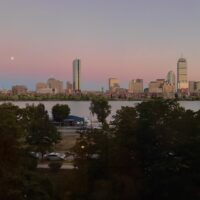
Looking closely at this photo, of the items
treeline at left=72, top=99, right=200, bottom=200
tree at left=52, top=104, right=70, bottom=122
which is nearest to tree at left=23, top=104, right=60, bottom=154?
treeline at left=72, top=99, right=200, bottom=200

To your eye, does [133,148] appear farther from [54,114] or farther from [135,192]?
[54,114]

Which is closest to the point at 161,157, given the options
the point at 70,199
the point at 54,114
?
the point at 70,199

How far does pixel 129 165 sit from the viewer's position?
28.6ft

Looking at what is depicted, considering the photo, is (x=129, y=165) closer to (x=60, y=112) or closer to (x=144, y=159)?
(x=144, y=159)

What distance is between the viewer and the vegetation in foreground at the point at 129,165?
811 centimetres

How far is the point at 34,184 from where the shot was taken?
8195mm

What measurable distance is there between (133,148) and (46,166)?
302 inches

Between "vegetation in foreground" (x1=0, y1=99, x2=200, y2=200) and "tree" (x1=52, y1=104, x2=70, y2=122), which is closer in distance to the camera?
"vegetation in foreground" (x1=0, y1=99, x2=200, y2=200)

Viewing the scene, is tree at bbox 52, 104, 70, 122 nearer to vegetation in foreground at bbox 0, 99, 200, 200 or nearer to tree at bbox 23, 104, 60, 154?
tree at bbox 23, 104, 60, 154

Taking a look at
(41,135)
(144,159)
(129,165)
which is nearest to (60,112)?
(41,135)

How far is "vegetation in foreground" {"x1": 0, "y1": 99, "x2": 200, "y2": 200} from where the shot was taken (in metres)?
8.11

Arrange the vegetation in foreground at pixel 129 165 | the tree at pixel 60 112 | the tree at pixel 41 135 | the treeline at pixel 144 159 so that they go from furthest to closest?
1. the tree at pixel 60 112
2. the tree at pixel 41 135
3. the treeline at pixel 144 159
4. the vegetation in foreground at pixel 129 165

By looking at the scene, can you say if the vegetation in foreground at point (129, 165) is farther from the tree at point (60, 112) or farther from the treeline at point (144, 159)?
the tree at point (60, 112)

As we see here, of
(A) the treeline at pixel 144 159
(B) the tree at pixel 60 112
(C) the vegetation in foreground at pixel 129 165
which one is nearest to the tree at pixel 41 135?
(C) the vegetation in foreground at pixel 129 165
